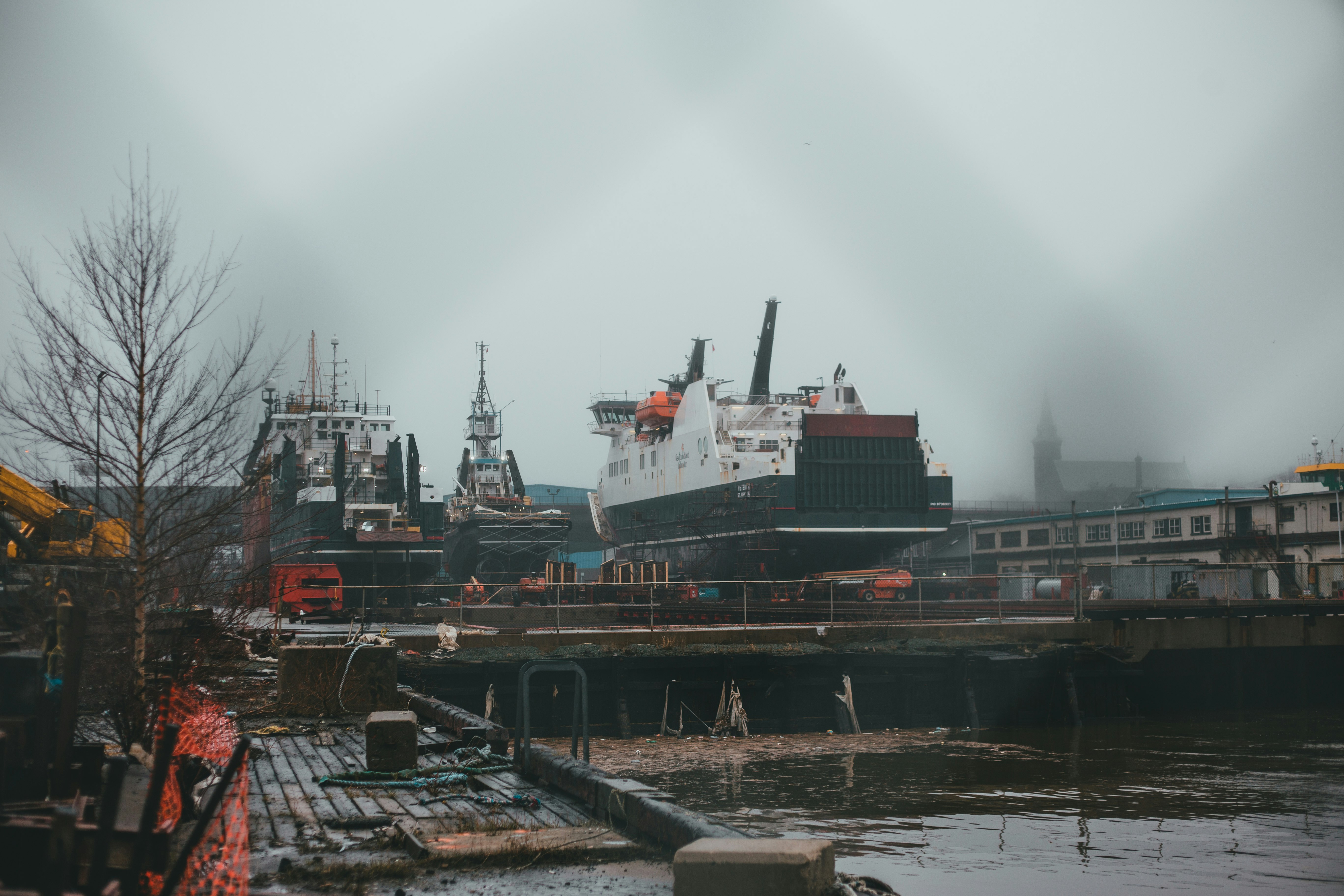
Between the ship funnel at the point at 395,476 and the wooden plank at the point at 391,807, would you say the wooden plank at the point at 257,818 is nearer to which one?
the wooden plank at the point at 391,807

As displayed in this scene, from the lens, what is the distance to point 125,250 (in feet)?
32.6

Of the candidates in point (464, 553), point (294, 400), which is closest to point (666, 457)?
point (464, 553)

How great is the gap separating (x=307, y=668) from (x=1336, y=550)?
43904mm

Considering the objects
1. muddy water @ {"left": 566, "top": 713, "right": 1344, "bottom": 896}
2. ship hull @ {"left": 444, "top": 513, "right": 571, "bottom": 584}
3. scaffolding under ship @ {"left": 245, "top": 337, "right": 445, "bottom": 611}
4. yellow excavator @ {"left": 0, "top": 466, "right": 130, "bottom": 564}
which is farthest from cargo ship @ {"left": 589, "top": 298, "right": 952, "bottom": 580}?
yellow excavator @ {"left": 0, "top": 466, "right": 130, "bottom": 564}

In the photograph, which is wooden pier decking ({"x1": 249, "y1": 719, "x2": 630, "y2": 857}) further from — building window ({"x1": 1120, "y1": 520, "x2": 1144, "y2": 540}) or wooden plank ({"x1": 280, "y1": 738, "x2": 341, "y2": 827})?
building window ({"x1": 1120, "y1": 520, "x2": 1144, "y2": 540})

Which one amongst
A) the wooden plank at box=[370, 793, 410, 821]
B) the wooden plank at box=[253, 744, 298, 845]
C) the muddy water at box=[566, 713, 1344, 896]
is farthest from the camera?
the muddy water at box=[566, 713, 1344, 896]

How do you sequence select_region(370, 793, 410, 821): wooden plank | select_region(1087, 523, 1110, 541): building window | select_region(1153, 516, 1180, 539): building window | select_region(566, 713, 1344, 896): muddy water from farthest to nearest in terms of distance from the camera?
select_region(1087, 523, 1110, 541): building window
select_region(1153, 516, 1180, 539): building window
select_region(566, 713, 1344, 896): muddy water
select_region(370, 793, 410, 821): wooden plank

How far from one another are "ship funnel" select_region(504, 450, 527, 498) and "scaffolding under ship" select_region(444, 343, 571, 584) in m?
0.04

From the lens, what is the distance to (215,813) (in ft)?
19.7

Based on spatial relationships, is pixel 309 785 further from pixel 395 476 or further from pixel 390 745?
pixel 395 476

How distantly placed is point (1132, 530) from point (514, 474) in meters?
35.7

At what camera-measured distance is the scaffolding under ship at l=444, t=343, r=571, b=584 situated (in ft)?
168

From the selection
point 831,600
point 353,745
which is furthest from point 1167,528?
point 353,745

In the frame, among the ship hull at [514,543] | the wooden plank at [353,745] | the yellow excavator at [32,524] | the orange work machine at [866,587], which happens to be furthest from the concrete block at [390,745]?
the ship hull at [514,543]
